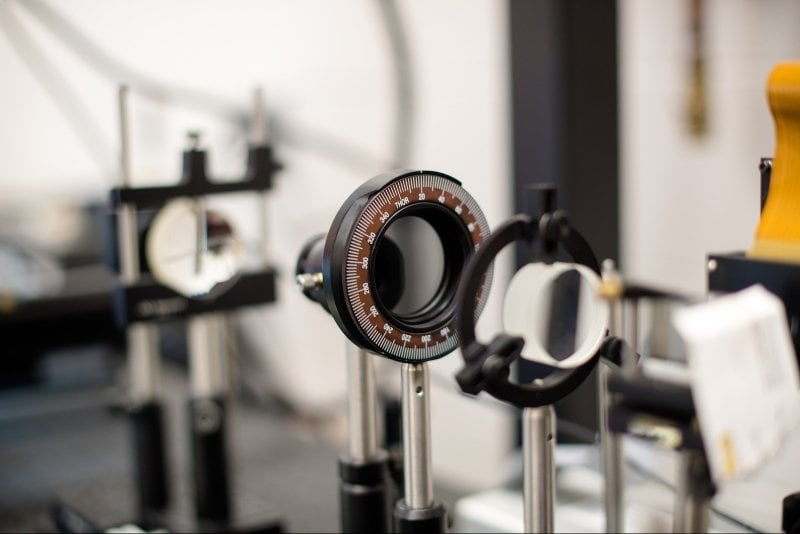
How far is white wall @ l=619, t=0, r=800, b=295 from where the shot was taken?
3.94 ft

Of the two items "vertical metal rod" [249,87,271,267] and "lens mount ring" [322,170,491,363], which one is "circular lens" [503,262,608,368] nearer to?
"lens mount ring" [322,170,491,363]

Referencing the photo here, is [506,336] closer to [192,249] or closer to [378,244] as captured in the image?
[378,244]

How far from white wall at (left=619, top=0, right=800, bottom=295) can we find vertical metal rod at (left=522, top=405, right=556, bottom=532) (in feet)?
2.25

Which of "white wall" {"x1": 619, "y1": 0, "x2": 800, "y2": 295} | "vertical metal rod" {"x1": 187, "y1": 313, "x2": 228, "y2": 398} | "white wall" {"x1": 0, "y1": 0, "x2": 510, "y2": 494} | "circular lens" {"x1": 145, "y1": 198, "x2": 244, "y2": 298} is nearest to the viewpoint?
"circular lens" {"x1": 145, "y1": 198, "x2": 244, "y2": 298}

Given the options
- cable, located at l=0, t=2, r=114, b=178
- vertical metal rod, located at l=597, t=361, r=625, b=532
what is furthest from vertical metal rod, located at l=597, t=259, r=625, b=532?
cable, located at l=0, t=2, r=114, b=178

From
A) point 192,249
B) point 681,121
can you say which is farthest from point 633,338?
point 681,121

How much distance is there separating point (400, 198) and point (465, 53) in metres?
0.92

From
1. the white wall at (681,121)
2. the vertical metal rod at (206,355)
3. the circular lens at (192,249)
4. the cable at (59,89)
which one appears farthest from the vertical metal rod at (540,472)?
the cable at (59,89)

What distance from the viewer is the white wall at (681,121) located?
1200 millimetres

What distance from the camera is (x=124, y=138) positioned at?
2.77 feet

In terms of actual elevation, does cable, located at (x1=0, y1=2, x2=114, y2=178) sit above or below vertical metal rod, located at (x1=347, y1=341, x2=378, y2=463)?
above

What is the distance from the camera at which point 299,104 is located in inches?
64.4

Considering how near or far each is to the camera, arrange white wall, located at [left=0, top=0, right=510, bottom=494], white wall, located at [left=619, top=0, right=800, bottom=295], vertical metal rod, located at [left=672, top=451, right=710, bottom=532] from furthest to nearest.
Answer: white wall, located at [left=0, top=0, right=510, bottom=494]
white wall, located at [left=619, top=0, right=800, bottom=295]
vertical metal rod, located at [left=672, top=451, right=710, bottom=532]

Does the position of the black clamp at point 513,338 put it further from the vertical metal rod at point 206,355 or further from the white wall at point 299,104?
the white wall at point 299,104
